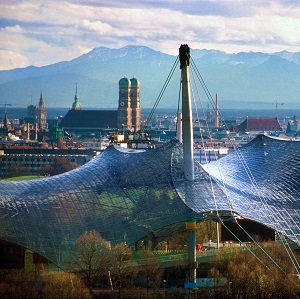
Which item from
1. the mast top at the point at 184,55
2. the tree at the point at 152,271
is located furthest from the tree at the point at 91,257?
the mast top at the point at 184,55

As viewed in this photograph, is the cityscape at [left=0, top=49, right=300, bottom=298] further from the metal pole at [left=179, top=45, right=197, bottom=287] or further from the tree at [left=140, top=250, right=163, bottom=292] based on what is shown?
the metal pole at [left=179, top=45, right=197, bottom=287]

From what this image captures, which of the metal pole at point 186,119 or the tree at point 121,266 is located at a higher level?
the metal pole at point 186,119

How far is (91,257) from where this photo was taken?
52500mm

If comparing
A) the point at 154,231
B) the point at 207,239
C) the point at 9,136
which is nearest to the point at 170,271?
the point at 154,231

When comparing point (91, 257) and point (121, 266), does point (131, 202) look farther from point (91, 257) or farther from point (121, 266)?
point (91, 257)

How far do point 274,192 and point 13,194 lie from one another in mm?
11888

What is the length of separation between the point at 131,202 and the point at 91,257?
303 inches

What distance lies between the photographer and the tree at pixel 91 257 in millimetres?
51688

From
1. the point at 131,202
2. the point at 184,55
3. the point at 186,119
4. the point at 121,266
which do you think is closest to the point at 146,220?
the point at 131,202

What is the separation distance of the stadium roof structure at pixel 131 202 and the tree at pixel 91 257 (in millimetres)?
918

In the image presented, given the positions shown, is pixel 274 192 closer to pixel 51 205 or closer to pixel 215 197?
pixel 215 197

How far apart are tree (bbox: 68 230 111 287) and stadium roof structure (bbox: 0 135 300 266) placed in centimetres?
92

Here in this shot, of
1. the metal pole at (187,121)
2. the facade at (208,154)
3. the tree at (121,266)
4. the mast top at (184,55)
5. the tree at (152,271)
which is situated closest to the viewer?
the tree at (121,266)

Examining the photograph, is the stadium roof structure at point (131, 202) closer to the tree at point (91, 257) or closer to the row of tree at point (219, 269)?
the tree at point (91, 257)
